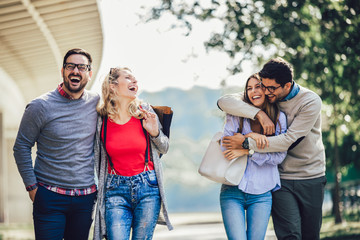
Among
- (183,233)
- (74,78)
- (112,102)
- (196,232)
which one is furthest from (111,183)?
(196,232)

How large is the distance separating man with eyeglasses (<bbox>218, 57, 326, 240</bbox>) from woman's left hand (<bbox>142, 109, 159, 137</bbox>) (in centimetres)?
73

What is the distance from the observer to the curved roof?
36.2 feet

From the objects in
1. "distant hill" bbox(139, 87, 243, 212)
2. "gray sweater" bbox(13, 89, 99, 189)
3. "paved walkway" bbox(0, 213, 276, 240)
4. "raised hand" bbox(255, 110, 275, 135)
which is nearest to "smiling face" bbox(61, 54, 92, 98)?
"gray sweater" bbox(13, 89, 99, 189)

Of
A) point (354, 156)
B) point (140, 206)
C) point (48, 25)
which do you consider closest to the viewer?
point (140, 206)

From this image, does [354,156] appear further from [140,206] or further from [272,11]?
[140,206]

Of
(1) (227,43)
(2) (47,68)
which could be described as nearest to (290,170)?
(1) (227,43)

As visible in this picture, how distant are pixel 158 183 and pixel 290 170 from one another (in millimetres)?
1323

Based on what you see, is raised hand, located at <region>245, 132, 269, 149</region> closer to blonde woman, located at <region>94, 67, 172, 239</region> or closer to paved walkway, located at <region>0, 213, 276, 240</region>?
blonde woman, located at <region>94, 67, 172, 239</region>

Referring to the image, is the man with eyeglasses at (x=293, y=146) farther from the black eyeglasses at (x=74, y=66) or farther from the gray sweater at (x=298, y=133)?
the black eyeglasses at (x=74, y=66)

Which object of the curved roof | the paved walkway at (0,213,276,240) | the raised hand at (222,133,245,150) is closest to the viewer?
the raised hand at (222,133,245,150)

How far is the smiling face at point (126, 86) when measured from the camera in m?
4.34

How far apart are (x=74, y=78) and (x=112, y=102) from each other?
15.3 inches

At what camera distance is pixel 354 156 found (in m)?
17.5

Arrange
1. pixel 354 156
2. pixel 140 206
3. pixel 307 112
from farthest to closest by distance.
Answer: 1. pixel 354 156
2. pixel 307 112
3. pixel 140 206
